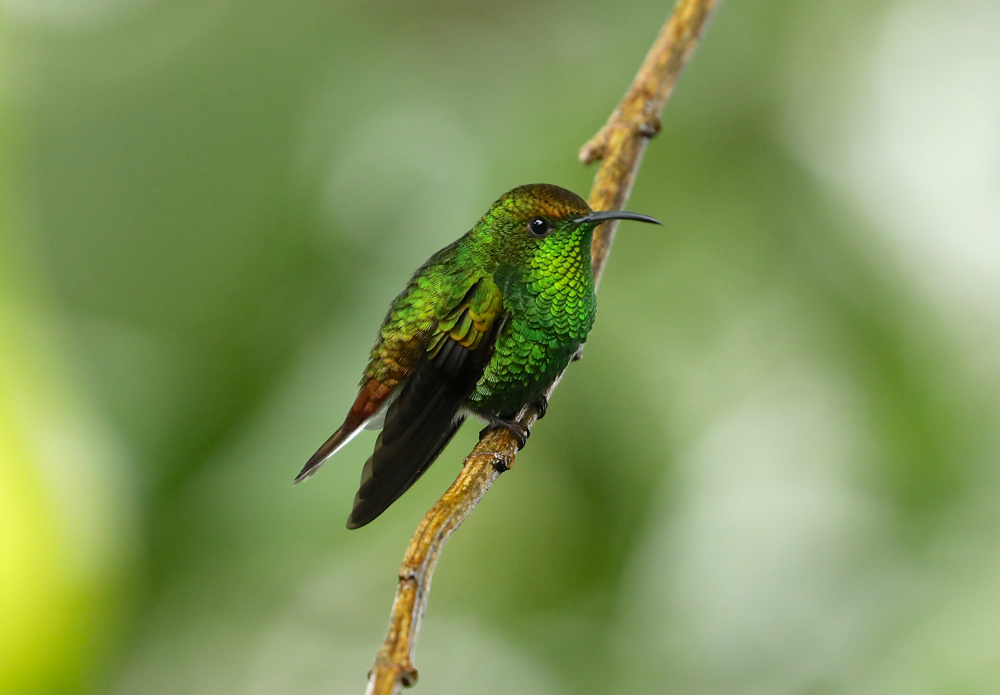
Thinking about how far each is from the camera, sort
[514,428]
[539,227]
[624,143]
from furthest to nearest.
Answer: [624,143] < [539,227] < [514,428]

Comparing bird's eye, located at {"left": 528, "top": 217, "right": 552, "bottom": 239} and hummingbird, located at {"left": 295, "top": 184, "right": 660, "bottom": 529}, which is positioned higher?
bird's eye, located at {"left": 528, "top": 217, "right": 552, "bottom": 239}

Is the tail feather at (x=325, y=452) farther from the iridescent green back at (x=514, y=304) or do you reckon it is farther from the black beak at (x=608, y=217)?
the black beak at (x=608, y=217)

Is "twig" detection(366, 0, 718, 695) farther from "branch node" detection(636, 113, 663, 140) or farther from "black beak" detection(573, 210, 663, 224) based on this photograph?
"black beak" detection(573, 210, 663, 224)

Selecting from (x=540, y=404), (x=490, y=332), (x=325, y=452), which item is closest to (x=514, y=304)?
(x=490, y=332)

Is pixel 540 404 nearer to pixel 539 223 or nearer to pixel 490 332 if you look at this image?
pixel 490 332

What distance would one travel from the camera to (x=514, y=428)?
1.47 meters

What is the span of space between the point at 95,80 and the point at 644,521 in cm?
211

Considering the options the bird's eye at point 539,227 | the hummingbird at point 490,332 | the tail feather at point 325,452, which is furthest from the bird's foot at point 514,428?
the bird's eye at point 539,227

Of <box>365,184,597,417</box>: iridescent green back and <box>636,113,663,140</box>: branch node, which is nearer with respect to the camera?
<box>365,184,597,417</box>: iridescent green back

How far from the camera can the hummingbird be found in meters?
1.49

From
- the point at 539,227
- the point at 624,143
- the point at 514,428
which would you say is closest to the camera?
the point at 514,428

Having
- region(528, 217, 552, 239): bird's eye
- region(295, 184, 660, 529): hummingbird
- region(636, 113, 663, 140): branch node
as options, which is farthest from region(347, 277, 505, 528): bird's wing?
region(636, 113, 663, 140): branch node

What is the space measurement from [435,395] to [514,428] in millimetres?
142

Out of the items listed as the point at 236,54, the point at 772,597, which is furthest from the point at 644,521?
the point at 236,54
